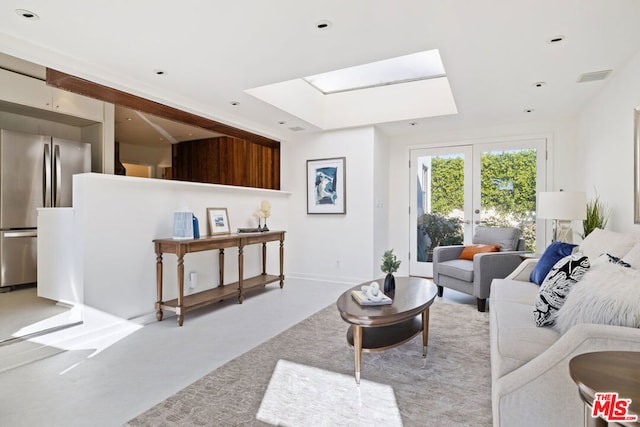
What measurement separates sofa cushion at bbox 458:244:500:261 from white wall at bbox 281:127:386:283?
4.16 ft

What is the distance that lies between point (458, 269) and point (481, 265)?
1.05 ft

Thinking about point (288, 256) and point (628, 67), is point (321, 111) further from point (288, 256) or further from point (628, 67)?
point (628, 67)

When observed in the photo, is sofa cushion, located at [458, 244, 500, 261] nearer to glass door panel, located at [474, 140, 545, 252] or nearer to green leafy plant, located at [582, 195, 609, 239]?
green leafy plant, located at [582, 195, 609, 239]

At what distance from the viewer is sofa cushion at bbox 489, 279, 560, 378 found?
1.52 meters

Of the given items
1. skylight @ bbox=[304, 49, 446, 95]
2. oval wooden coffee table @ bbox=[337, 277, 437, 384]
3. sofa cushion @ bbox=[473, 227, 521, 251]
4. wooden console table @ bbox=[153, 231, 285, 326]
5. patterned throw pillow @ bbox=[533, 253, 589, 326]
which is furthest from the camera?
sofa cushion @ bbox=[473, 227, 521, 251]

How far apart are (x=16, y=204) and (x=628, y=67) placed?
657 centimetres

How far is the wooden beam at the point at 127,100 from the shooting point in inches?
115

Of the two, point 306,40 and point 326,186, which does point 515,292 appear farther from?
point 326,186

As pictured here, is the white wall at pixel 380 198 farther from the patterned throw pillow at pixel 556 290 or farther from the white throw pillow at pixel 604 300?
the white throw pillow at pixel 604 300

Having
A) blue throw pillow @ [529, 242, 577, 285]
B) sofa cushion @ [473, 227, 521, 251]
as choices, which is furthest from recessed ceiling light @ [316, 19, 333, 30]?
sofa cushion @ [473, 227, 521, 251]

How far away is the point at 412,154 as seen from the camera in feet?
18.6

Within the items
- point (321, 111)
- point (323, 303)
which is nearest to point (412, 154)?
point (321, 111)

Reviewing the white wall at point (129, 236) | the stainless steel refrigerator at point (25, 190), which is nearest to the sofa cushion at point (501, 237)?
the white wall at point (129, 236)

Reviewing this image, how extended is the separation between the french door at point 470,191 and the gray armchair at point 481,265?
0.80 meters
